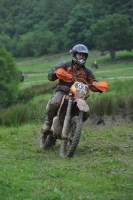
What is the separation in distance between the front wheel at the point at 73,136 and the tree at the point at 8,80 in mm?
27664

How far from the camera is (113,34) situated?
60.9m

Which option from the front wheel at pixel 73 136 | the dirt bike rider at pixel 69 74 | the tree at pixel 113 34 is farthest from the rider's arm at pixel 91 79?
the tree at pixel 113 34

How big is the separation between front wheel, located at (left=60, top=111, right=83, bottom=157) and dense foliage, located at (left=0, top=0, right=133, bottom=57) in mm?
42792

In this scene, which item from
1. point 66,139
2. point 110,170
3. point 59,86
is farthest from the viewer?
point 59,86

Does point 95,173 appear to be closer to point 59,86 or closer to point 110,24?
point 59,86

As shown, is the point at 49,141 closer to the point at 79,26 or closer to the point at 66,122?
the point at 66,122

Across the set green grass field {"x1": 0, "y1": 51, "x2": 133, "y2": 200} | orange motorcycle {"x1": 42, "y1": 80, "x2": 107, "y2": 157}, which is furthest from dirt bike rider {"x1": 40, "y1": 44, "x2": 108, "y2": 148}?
green grass field {"x1": 0, "y1": 51, "x2": 133, "y2": 200}

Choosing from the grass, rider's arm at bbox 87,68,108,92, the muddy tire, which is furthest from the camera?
the muddy tire

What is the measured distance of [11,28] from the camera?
107312 millimetres

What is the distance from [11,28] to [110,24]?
47.7 m

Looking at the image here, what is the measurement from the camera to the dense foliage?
65438 millimetres

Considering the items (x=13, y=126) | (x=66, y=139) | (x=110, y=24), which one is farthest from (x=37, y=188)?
(x=110, y=24)

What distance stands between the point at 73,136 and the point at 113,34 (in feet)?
170

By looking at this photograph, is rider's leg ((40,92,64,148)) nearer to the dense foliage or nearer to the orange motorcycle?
the orange motorcycle
